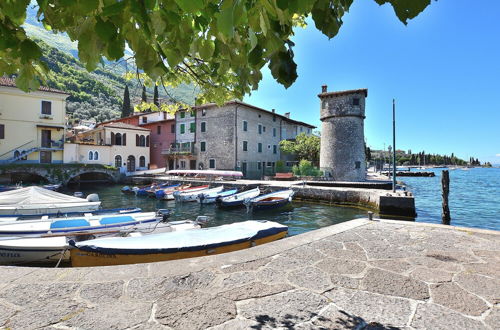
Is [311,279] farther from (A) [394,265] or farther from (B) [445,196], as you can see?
(B) [445,196]

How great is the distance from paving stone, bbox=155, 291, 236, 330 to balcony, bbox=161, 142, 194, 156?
115ft

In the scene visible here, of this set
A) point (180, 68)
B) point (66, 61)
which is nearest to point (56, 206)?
point (180, 68)

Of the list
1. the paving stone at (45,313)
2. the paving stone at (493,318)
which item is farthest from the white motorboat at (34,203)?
the paving stone at (493,318)

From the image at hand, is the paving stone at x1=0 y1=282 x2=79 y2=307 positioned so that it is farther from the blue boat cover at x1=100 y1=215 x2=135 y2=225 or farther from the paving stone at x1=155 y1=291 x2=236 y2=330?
the blue boat cover at x1=100 y1=215 x2=135 y2=225

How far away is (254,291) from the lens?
9.49ft

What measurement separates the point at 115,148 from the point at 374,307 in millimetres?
43092

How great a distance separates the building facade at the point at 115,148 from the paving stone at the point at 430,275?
41.7 metres

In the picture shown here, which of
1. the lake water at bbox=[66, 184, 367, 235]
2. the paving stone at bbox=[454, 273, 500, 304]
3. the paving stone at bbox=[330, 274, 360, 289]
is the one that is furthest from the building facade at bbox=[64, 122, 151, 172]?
the paving stone at bbox=[454, 273, 500, 304]

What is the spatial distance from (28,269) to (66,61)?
146 metres

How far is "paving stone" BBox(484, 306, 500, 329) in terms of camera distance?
235 centimetres

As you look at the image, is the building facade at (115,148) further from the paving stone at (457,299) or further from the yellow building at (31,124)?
the paving stone at (457,299)

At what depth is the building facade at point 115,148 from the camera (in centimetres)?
3638

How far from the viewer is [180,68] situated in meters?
4.46

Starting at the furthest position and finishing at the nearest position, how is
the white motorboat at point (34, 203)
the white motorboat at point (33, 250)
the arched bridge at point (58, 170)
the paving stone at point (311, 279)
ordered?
the arched bridge at point (58, 170) → the white motorboat at point (34, 203) → the white motorboat at point (33, 250) → the paving stone at point (311, 279)
